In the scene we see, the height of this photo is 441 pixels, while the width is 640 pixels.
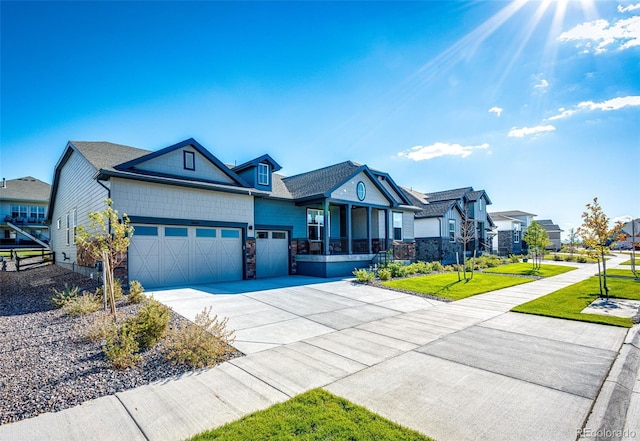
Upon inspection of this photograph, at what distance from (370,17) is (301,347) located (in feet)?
35.1

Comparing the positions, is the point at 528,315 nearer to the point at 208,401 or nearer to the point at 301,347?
the point at 301,347

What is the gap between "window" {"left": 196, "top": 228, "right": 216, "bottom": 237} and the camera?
14.5 meters

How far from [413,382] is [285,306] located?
230 inches

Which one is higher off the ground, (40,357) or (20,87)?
(20,87)

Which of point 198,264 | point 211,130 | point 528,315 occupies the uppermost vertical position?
point 211,130

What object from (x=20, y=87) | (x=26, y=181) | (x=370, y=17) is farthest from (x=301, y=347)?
(x=26, y=181)

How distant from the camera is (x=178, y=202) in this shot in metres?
13.8

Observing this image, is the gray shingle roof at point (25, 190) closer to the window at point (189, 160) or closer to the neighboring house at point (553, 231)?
the window at point (189, 160)

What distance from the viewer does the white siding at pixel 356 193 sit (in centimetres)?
1842

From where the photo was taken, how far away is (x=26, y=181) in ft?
121

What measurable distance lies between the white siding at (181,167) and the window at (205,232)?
2.36 meters

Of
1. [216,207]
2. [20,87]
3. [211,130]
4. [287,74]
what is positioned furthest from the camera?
[211,130]

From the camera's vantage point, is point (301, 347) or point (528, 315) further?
point (528, 315)

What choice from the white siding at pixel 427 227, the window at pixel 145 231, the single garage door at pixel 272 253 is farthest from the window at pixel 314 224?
the white siding at pixel 427 227
